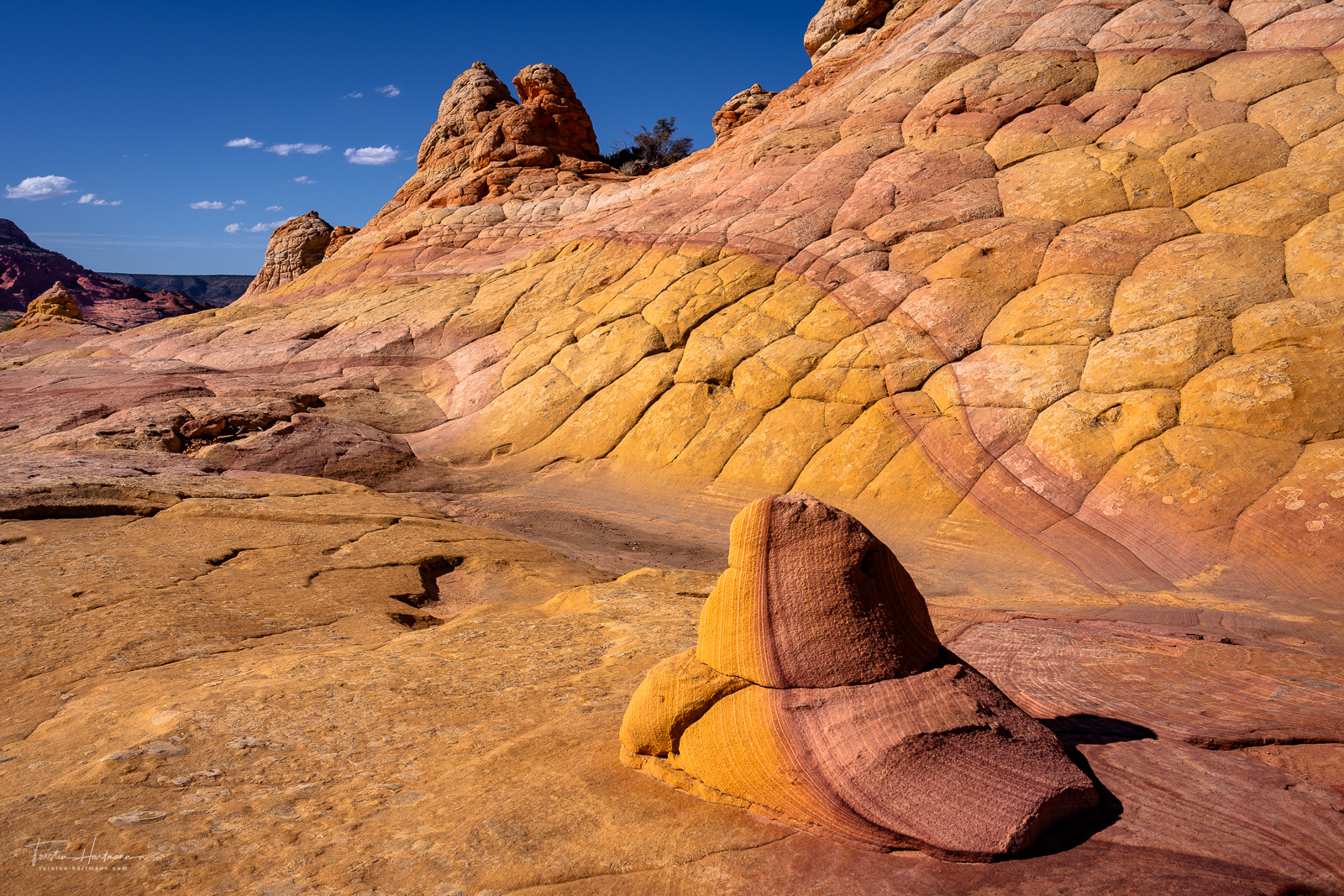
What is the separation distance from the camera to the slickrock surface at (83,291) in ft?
177

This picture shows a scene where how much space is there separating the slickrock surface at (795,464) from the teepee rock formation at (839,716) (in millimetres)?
122

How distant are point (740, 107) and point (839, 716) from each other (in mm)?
28106

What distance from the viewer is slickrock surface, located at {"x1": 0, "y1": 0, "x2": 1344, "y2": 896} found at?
2.62 metres

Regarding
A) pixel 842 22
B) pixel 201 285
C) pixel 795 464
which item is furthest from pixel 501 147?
pixel 201 285

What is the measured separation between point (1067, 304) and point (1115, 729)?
7355 mm

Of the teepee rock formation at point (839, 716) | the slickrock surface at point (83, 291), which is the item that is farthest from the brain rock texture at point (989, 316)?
the slickrock surface at point (83, 291)

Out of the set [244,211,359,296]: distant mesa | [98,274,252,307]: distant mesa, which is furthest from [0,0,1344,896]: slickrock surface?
[98,274,252,307]: distant mesa

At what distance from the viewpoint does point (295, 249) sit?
29594 millimetres

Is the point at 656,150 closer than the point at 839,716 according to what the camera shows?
No

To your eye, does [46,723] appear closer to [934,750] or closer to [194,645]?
[194,645]

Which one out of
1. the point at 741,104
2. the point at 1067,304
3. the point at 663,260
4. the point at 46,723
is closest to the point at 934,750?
the point at 46,723

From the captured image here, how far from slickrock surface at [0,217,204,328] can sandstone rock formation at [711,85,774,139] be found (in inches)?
1824

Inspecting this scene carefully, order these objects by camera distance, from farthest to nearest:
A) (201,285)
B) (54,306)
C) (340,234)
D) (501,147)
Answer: (201,285)
(340,234)
(54,306)
(501,147)

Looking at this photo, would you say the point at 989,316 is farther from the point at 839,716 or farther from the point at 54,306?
the point at 54,306
